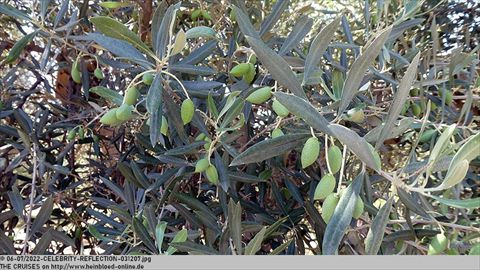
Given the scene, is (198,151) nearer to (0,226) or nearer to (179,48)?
(179,48)

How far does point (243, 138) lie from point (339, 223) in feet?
2.12

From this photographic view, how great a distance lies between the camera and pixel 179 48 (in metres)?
0.81

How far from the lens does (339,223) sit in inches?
26.6

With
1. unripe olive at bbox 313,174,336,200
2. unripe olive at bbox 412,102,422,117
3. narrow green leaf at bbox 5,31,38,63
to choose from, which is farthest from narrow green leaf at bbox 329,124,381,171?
narrow green leaf at bbox 5,31,38,63

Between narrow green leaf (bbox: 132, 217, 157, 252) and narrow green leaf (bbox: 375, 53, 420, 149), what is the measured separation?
1.76 ft

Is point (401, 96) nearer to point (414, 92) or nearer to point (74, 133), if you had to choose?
point (414, 92)

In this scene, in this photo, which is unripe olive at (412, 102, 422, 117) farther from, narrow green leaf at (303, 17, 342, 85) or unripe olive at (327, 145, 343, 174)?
unripe olive at (327, 145, 343, 174)

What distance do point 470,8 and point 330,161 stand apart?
1985 millimetres

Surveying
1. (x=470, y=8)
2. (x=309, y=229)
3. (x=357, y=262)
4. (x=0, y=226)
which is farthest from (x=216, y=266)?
(x=470, y=8)

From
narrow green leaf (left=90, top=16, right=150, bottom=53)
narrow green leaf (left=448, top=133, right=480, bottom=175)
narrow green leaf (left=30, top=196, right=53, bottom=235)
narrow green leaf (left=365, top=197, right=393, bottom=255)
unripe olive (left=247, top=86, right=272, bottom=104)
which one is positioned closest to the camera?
narrow green leaf (left=448, top=133, right=480, bottom=175)

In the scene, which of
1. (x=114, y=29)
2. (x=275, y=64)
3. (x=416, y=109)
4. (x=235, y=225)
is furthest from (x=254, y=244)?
(x=416, y=109)

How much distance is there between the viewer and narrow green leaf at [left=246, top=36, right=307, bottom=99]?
2.43 feet

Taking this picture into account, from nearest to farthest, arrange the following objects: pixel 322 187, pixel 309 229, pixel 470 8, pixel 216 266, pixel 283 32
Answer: pixel 322 187 < pixel 216 266 < pixel 309 229 < pixel 283 32 < pixel 470 8

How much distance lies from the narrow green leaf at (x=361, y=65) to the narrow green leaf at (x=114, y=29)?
38 cm
